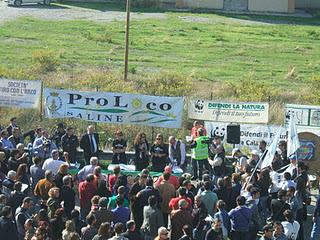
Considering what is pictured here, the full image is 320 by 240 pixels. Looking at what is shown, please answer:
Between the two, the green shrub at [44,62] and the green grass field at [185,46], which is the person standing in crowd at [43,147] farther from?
the green grass field at [185,46]

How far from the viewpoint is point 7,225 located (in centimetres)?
1655

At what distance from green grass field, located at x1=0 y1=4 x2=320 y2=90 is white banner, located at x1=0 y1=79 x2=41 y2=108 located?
11.5 metres

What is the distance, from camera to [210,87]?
3616 centimetres

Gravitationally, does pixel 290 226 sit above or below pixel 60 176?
below

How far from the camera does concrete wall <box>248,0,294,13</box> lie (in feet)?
198

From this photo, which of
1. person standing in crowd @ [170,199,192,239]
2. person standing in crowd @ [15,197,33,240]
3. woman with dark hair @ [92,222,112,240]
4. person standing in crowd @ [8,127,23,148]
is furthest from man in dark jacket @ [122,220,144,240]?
person standing in crowd @ [8,127,23,148]

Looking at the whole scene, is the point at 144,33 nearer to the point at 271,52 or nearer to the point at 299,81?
the point at 271,52

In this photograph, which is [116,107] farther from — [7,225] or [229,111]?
[7,225]

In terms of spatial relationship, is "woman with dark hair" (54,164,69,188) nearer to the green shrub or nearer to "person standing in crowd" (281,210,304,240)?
"person standing in crowd" (281,210,304,240)

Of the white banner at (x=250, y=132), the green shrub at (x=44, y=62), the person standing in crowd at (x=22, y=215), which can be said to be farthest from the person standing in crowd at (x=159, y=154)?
the green shrub at (x=44, y=62)

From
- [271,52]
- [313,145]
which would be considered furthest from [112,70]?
[313,145]

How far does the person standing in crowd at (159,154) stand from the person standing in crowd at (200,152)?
104 centimetres

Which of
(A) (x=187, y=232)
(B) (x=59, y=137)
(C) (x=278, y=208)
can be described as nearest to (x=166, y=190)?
(C) (x=278, y=208)

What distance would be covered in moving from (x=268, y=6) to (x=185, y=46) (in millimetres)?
14383
